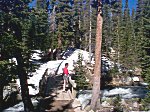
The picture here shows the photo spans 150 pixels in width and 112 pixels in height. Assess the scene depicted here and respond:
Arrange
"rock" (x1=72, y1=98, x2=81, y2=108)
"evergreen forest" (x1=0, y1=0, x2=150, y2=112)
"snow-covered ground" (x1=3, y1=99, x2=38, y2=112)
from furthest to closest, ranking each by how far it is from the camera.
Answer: "snow-covered ground" (x1=3, y1=99, x2=38, y2=112)
"rock" (x1=72, y1=98, x2=81, y2=108)
"evergreen forest" (x1=0, y1=0, x2=150, y2=112)

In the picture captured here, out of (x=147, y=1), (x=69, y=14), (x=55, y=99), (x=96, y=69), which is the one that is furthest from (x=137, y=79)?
(x=147, y=1)

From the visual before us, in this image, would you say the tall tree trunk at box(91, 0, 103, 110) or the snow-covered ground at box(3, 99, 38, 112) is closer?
the tall tree trunk at box(91, 0, 103, 110)

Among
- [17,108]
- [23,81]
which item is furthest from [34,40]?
[17,108]

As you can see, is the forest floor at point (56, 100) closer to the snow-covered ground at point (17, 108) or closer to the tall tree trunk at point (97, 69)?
the snow-covered ground at point (17, 108)

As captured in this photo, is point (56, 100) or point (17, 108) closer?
point (56, 100)

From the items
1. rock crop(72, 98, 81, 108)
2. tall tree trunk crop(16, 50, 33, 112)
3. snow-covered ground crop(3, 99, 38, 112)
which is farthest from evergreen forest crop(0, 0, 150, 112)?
rock crop(72, 98, 81, 108)

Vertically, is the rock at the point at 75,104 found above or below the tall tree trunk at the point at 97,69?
below

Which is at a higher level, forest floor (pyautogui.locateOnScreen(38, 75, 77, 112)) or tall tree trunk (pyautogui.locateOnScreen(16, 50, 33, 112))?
tall tree trunk (pyautogui.locateOnScreen(16, 50, 33, 112))

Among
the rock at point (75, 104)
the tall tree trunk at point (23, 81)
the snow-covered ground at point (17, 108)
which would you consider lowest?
the snow-covered ground at point (17, 108)

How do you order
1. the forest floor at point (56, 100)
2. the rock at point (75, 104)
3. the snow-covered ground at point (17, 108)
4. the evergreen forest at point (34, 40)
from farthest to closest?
the snow-covered ground at point (17, 108) < the rock at point (75, 104) < the forest floor at point (56, 100) < the evergreen forest at point (34, 40)

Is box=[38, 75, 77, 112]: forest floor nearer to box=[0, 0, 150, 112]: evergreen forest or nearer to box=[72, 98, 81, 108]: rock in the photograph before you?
box=[72, 98, 81, 108]: rock

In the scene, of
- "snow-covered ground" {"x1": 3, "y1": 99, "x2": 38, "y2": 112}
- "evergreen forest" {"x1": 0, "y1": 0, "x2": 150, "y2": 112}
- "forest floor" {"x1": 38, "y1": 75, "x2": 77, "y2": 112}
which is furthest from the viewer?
"snow-covered ground" {"x1": 3, "y1": 99, "x2": 38, "y2": 112}

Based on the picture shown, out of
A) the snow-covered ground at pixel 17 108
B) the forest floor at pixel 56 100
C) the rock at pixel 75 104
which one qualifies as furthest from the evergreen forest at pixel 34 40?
the rock at pixel 75 104

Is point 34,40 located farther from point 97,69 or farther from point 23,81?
point 97,69
